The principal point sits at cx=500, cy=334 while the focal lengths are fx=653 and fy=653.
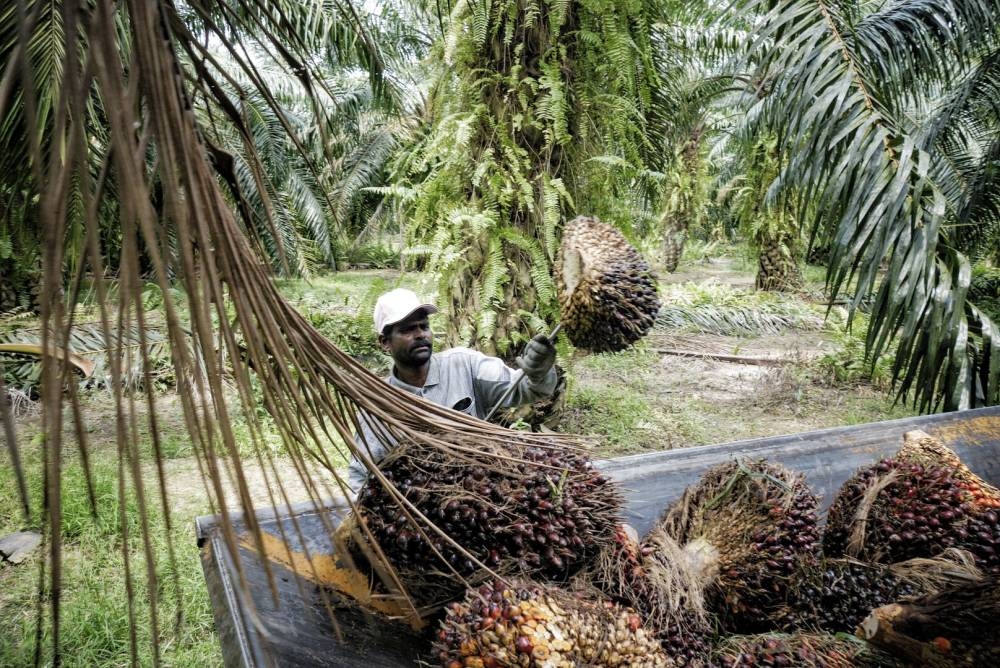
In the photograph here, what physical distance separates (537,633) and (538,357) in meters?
1.07

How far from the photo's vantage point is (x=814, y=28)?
3500mm

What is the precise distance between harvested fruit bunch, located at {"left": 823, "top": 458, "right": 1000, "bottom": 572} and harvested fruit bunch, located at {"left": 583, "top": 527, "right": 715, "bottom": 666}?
543 millimetres

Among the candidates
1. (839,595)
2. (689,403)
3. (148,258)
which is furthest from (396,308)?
(689,403)

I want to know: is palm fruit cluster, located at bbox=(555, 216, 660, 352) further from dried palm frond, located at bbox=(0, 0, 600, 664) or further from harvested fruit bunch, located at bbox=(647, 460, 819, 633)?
dried palm frond, located at bbox=(0, 0, 600, 664)

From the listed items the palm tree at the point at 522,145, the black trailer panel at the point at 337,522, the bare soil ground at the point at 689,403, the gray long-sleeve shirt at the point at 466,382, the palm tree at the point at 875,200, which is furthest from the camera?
the bare soil ground at the point at 689,403

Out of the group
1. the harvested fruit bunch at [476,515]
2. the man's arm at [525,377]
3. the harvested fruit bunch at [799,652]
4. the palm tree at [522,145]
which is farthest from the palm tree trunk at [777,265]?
the harvested fruit bunch at [476,515]

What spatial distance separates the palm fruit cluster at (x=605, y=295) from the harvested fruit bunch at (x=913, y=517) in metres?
0.81

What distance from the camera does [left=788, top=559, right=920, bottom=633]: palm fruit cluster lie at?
65.4 inches

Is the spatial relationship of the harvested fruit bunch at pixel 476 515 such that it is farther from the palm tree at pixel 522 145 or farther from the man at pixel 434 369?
the palm tree at pixel 522 145

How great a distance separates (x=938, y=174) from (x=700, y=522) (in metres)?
7.59

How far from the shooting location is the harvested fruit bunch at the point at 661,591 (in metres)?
1.47

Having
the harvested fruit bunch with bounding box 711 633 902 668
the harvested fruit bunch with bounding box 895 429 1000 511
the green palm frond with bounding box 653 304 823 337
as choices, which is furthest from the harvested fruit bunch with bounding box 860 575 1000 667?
the green palm frond with bounding box 653 304 823 337

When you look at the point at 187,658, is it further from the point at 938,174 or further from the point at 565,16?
the point at 938,174

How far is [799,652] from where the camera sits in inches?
57.3
